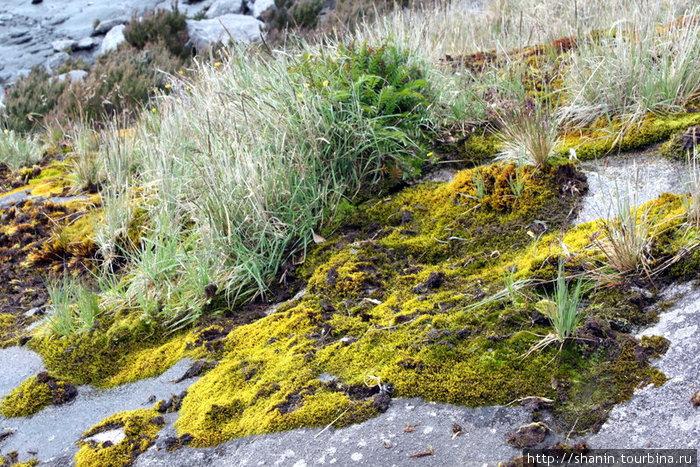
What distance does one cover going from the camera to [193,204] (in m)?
4.11

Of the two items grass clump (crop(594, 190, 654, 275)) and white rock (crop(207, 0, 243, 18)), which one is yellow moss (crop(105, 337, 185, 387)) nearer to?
grass clump (crop(594, 190, 654, 275))

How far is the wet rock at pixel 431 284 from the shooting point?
3.16 meters

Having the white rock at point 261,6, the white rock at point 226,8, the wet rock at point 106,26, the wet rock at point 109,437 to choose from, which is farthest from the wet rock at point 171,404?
the wet rock at point 106,26

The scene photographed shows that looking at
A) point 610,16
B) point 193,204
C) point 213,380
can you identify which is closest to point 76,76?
point 193,204

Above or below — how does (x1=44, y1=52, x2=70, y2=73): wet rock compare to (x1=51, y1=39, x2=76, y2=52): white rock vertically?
below

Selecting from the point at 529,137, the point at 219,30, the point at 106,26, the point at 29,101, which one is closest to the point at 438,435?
the point at 529,137

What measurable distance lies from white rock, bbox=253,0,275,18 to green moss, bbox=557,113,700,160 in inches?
496

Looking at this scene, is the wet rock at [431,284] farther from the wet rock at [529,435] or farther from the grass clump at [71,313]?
the grass clump at [71,313]

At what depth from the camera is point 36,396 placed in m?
3.18

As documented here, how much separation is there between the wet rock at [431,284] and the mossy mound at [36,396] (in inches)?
76.2

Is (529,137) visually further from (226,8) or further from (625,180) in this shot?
(226,8)

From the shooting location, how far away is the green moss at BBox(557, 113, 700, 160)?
3816mm

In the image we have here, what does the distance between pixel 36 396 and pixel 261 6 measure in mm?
13968

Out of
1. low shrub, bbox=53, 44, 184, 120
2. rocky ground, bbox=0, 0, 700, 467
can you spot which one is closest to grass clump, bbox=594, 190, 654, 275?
rocky ground, bbox=0, 0, 700, 467
